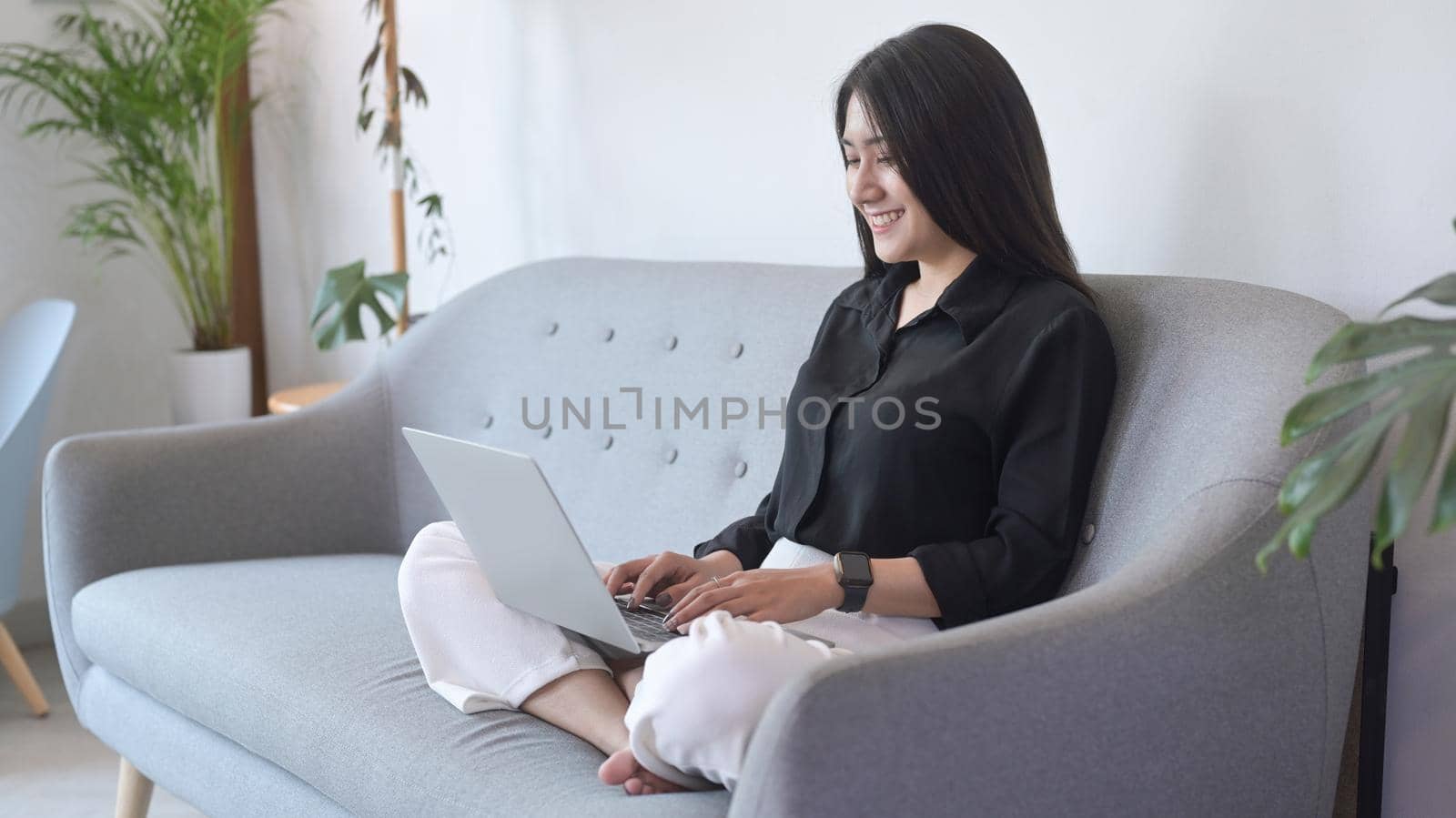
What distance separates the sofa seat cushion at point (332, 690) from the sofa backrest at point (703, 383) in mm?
335

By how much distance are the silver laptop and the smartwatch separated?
0.06 m

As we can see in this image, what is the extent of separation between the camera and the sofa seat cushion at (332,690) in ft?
4.55

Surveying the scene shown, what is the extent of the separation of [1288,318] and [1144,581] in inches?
16.3

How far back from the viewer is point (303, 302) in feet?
12.1

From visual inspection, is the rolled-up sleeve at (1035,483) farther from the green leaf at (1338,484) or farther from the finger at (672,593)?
the green leaf at (1338,484)

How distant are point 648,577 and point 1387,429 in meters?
0.86

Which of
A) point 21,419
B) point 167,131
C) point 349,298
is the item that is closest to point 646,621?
point 349,298

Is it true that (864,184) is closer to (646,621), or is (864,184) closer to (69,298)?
(646,621)

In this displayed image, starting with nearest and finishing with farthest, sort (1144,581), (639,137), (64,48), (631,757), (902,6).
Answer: (1144,581)
(631,757)
(902,6)
(639,137)
(64,48)

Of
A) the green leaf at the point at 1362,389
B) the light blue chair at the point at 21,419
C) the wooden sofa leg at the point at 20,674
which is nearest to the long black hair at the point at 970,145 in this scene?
the green leaf at the point at 1362,389

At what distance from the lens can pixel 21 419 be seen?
8.74ft

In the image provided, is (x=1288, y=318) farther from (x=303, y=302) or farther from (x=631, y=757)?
(x=303, y=302)

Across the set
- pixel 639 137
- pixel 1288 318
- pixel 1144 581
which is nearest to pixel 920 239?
pixel 1288 318

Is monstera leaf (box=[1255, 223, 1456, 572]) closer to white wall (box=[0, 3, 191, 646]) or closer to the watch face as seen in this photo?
the watch face
